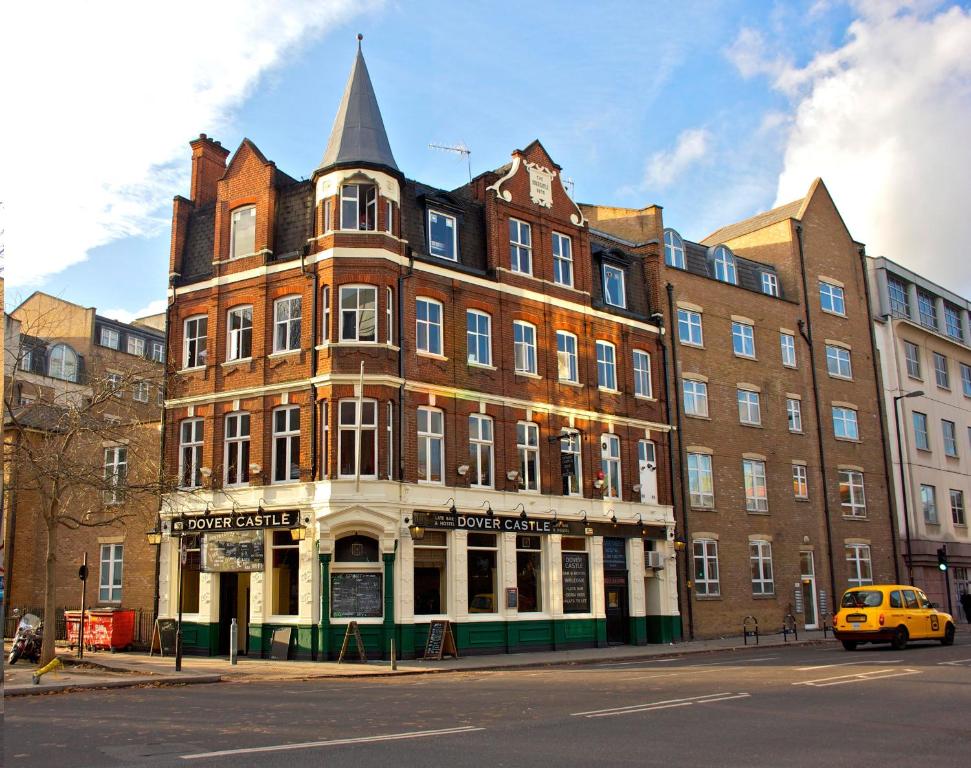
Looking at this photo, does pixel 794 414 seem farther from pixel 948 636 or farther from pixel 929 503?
pixel 948 636

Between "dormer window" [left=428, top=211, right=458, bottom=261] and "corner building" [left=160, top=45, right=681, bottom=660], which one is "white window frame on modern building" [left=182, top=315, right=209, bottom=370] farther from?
"dormer window" [left=428, top=211, right=458, bottom=261]

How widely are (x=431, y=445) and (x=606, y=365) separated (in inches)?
339

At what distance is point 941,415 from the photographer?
160 ft

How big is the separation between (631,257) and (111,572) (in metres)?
21.5

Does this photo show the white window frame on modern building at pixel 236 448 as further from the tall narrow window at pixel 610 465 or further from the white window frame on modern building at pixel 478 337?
the tall narrow window at pixel 610 465

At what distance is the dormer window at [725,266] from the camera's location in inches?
1591

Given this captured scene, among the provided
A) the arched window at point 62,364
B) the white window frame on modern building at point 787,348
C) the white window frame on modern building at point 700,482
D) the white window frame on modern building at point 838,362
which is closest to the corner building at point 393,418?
the white window frame on modern building at point 700,482

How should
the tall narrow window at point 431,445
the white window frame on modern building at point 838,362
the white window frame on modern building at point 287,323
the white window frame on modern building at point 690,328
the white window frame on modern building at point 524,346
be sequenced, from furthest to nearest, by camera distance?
the white window frame on modern building at point 838,362 < the white window frame on modern building at point 690,328 < the white window frame on modern building at point 524,346 < the white window frame on modern building at point 287,323 < the tall narrow window at point 431,445

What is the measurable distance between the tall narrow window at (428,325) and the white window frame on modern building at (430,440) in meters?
1.84

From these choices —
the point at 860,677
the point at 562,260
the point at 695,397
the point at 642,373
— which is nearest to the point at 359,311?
the point at 562,260

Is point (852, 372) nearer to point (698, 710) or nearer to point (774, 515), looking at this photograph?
point (774, 515)

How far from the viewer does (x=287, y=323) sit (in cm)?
2817

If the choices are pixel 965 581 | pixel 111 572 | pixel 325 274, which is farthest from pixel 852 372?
pixel 111 572

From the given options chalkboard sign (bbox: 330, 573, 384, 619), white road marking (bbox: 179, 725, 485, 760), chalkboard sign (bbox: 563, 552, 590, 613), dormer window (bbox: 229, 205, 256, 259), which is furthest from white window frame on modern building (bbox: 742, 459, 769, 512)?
white road marking (bbox: 179, 725, 485, 760)
